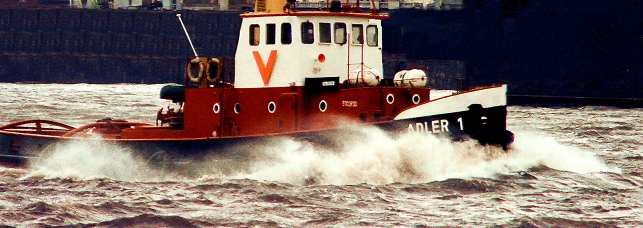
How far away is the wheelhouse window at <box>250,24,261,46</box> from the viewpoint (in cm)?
1934

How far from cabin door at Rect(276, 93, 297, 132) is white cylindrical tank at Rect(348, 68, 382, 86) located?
114cm

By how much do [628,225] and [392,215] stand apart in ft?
10.8

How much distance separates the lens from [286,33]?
62.1 feet

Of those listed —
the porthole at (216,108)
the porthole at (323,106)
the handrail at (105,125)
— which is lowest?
the handrail at (105,125)

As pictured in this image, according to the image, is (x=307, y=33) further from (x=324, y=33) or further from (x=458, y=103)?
(x=458, y=103)

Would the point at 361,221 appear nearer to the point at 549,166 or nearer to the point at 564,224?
the point at 564,224

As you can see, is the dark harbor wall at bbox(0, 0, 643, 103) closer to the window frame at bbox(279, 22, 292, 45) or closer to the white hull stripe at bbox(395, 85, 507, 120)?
the window frame at bbox(279, 22, 292, 45)

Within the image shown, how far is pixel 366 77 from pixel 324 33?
109cm

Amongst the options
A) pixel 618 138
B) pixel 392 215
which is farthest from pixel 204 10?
pixel 392 215

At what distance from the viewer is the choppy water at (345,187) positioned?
15.6 meters

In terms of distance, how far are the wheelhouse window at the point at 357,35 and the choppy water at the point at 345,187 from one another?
83.3 inches

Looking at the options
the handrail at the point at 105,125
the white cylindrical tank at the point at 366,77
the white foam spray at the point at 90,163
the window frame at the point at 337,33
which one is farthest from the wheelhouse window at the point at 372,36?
the handrail at the point at 105,125

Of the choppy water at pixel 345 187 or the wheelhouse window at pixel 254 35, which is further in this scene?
the wheelhouse window at pixel 254 35

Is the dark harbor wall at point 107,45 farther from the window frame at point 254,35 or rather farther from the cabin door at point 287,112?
the cabin door at point 287,112
